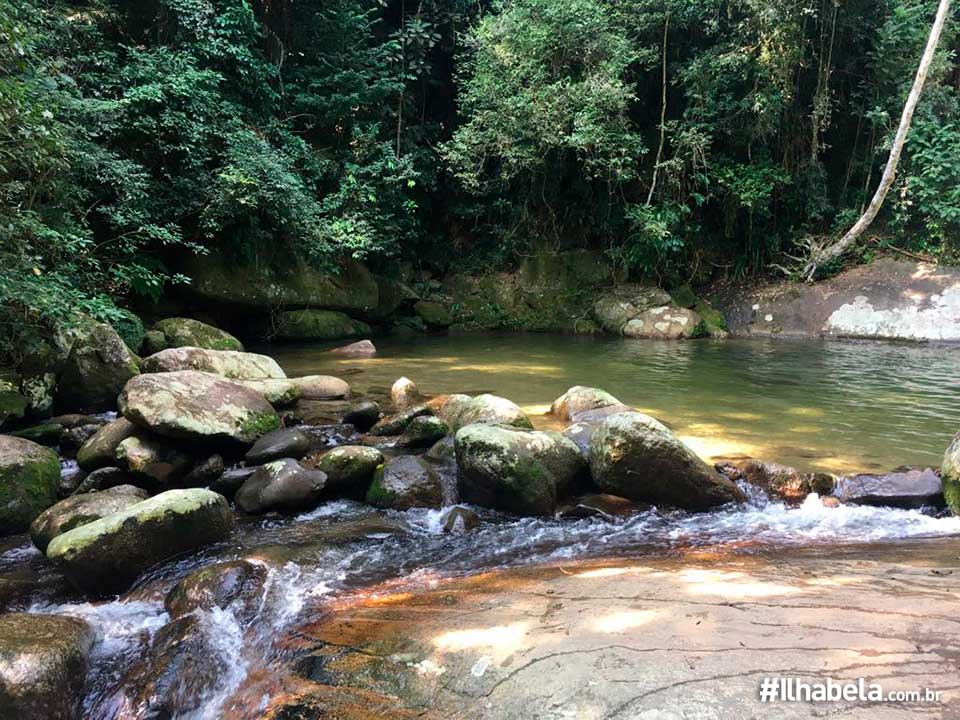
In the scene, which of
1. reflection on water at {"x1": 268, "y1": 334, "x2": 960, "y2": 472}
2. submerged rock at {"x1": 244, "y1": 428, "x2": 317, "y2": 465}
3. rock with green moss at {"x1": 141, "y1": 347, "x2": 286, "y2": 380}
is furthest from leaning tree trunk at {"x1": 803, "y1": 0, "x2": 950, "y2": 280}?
submerged rock at {"x1": 244, "y1": 428, "x2": 317, "y2": 465}

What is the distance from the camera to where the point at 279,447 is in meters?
4.87

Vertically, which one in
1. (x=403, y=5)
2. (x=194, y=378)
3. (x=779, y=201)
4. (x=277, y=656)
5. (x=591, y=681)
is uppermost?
(x=403, y=5)

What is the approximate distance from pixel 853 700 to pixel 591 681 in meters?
0.81

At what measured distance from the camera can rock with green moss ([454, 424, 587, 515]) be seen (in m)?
4.22

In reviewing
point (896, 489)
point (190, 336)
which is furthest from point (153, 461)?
point (896, 489)

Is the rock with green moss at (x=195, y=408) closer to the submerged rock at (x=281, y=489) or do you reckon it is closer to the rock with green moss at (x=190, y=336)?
the submerged rock at (x=281, y=489)

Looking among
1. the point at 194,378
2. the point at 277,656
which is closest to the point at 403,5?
the point at 194,378

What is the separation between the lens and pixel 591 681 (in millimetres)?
2119

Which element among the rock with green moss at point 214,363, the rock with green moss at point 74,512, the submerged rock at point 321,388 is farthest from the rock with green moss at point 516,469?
the rock with green moss at point 214,363

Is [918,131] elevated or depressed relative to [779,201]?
elevated

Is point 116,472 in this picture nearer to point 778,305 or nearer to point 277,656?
point 277,656

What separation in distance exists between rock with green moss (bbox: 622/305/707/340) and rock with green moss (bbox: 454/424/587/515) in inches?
361

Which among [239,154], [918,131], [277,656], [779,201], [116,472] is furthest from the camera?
[779,201]

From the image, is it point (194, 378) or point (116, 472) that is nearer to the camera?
point (116, 472)
